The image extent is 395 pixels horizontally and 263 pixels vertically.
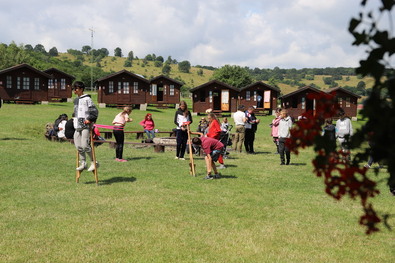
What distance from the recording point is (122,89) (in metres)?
49.7

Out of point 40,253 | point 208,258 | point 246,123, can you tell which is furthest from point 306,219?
point 246,123

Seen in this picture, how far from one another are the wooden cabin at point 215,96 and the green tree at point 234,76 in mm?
53721

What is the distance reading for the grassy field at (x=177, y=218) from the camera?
20.1 ft

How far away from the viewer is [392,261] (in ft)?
19.6

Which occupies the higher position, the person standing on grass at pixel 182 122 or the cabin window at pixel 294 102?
the cabin window at pixel 294 102

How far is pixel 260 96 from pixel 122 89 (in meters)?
17.0

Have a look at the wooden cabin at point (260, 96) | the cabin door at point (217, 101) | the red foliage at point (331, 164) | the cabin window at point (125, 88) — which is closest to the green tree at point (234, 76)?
the wooden cabin at point (260, 96)

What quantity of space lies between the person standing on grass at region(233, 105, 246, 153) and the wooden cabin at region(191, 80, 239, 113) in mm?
31408

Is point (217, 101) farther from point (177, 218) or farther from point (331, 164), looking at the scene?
point (331, 164)

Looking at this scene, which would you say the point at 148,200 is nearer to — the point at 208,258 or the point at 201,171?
the point at 208,258

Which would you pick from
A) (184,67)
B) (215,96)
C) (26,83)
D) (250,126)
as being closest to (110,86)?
(26,83)

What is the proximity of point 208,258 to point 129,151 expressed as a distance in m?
12.8

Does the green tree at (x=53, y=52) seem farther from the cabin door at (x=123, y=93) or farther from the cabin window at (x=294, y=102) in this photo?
the cabin window at (x=294, y=102)

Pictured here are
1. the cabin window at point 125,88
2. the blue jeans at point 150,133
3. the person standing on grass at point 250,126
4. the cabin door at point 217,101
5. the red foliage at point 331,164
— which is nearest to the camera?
the red foliage at point 331,164
